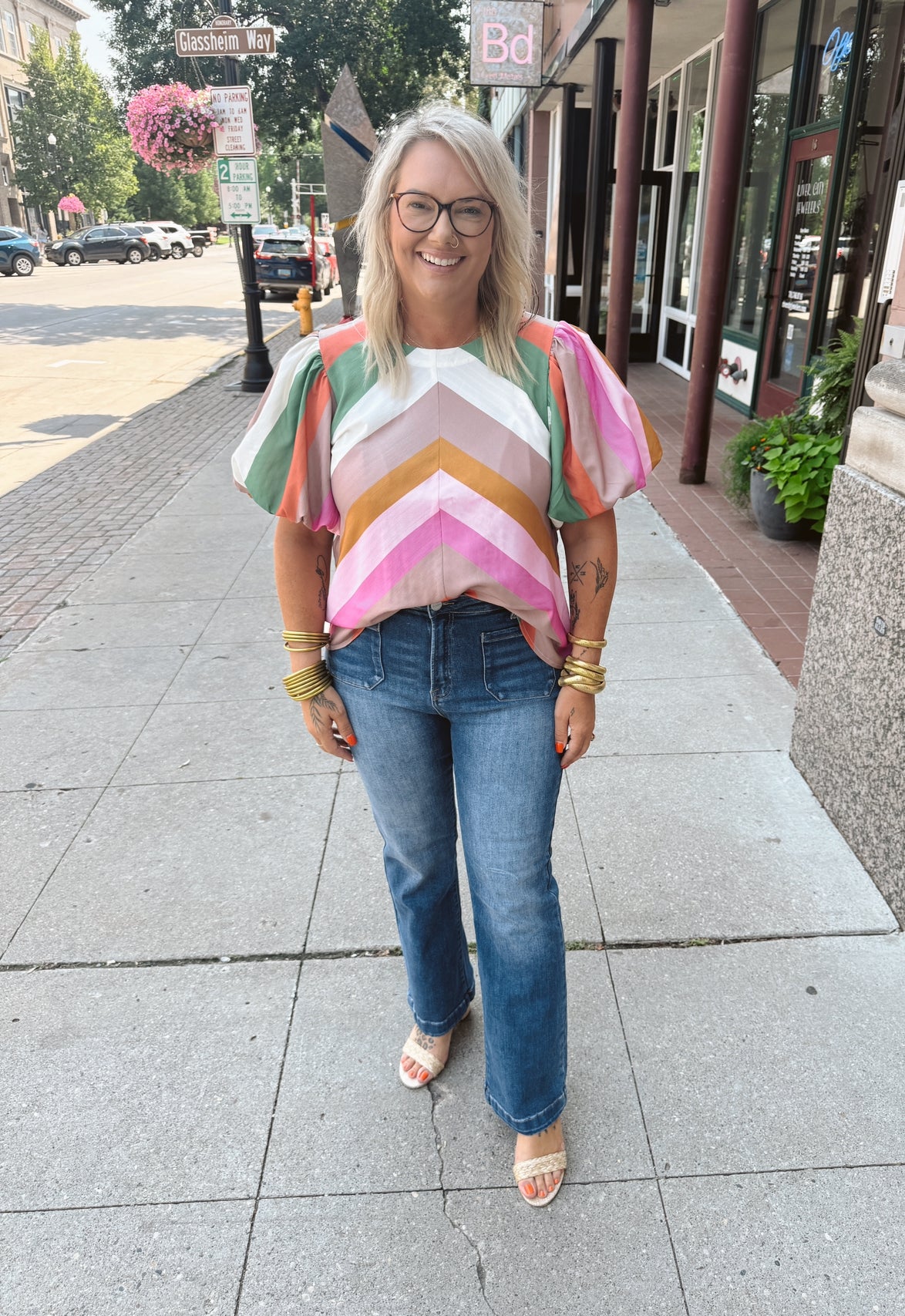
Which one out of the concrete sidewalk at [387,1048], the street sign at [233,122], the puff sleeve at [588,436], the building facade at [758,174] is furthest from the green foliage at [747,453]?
the street sign at [233,122]

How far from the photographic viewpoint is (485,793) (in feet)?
6.11

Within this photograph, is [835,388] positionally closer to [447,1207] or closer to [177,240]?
[447,1207]

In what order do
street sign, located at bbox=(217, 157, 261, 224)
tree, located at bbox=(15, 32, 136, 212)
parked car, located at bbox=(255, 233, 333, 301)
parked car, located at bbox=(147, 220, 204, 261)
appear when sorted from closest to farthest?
street sign, located at bbox=(217, 157, 261, 224) < parked car, located at bbox=(255, 233, 333, 301) < parked car, located at bbox=(147, 220, 204, 261) < tree, located at bbox=(15, 32, 136, 212)

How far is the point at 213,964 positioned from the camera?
2.75m

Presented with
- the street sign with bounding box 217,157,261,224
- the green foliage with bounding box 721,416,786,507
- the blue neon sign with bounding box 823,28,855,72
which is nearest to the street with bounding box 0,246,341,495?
the street sign with bounding box 217,157,261,224

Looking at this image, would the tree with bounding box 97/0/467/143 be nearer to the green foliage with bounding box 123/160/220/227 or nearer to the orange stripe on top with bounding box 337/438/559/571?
the orange stripe on top with bounding box 337/438/559/571

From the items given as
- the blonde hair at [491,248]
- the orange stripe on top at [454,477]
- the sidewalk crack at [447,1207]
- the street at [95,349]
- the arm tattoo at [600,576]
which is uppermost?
the blonde hair at [491,248]

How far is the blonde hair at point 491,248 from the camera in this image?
169 centimetres

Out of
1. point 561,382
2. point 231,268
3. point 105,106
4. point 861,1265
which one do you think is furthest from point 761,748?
point 105,106

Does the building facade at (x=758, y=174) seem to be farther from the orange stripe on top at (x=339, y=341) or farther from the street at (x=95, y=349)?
the street at (x=95, y=349)

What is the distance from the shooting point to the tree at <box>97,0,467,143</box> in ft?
81.4

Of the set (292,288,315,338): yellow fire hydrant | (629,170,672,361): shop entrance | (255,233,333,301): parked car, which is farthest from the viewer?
(255,233,333,301): parked car

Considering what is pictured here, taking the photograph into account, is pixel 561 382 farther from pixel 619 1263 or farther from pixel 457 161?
pixel 619 1263

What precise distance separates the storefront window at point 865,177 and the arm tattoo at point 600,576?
5.91 metres
